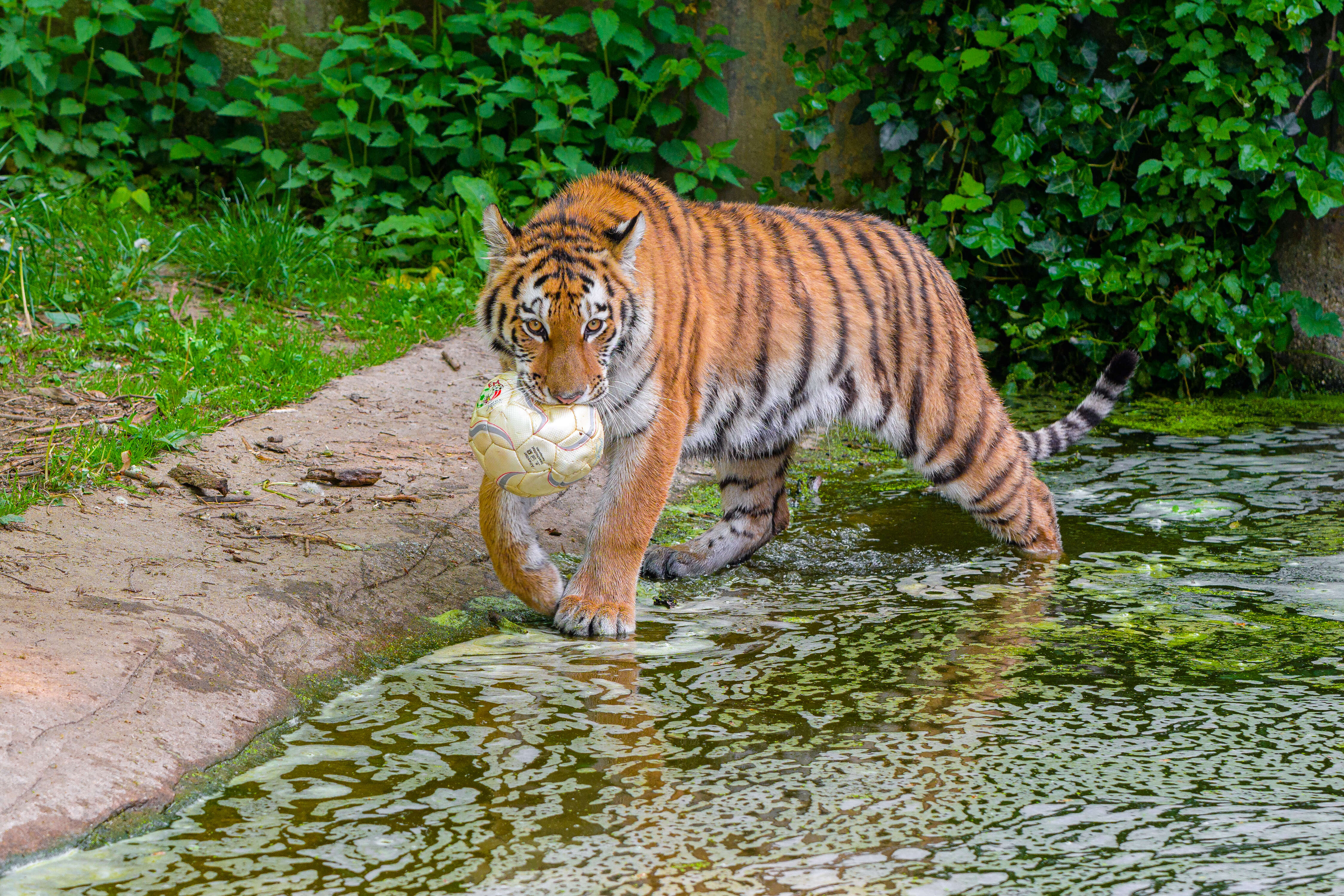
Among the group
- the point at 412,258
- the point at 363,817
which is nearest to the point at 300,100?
the point at 412,258

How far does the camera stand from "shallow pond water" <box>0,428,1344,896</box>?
220cm

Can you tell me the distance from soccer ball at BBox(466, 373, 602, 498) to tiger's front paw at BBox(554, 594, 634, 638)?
13.4 inches

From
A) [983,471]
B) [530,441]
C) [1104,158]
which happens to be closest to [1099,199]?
[1104,158]

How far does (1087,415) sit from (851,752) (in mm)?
2444

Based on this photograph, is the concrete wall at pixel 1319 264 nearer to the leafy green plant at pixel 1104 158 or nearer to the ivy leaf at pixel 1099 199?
the leafy green plant at pixel 1104 158

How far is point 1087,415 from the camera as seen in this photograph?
15.6 feet

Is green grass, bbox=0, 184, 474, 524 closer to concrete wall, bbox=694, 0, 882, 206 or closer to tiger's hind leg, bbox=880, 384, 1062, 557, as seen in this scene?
concrete wall, bbox=694, 0, 882, 206

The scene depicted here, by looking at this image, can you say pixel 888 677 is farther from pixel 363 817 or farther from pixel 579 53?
pixel 579 53

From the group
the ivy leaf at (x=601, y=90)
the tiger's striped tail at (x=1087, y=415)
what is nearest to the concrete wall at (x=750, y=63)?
the ivy leaf at (x=601, y=90)

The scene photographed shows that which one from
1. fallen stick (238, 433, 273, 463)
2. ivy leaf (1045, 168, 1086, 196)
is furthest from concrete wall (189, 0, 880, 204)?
fallen stick (238, 433, 273, 463)

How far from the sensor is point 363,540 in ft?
A: 12.5

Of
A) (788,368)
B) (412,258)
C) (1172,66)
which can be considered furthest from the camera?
(412,258)

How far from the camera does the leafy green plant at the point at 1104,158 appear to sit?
20.1ft

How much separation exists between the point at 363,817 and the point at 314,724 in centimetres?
50
